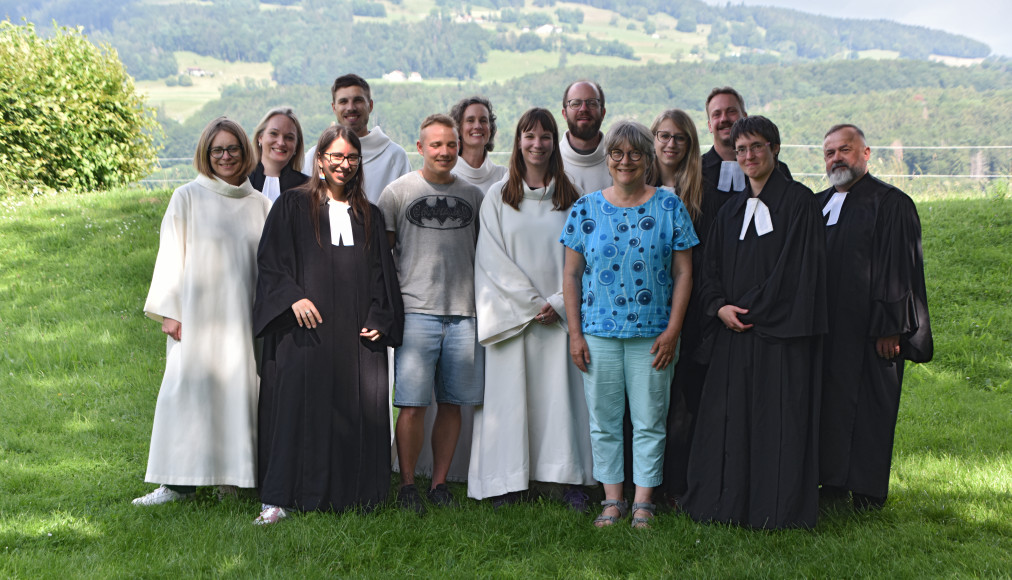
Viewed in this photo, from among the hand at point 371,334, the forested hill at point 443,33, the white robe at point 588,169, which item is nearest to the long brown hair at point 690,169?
the white robe at point 588,169

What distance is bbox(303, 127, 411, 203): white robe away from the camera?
6.26 metres

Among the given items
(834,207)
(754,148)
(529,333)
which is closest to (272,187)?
(529,333)

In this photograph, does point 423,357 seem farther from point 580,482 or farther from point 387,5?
point 387,5

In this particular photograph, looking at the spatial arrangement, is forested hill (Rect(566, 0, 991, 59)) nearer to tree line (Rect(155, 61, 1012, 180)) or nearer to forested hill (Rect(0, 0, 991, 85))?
forested hill (Rect(0, 0, 991, 85))

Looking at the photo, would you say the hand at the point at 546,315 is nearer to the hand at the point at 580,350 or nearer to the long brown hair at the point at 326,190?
the hand at the point at 580,350

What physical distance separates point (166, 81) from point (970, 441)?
283 feet

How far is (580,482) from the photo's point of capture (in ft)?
16.3

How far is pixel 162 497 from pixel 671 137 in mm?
3661

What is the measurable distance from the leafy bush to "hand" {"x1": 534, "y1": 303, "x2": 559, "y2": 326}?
11.2 metres

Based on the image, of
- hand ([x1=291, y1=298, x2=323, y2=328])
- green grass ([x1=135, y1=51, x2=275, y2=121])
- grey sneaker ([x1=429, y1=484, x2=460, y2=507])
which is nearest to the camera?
hand ([x1=291, y1=298, x2=323, y2=328])

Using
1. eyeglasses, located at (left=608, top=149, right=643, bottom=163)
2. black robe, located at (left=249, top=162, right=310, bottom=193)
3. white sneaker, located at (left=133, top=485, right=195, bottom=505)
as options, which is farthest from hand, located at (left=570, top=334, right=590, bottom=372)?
white sneaker, located at (left=133, top=485, right=195, bottom=505)

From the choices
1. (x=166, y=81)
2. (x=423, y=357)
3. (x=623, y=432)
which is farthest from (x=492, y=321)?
(x=166, y=81)

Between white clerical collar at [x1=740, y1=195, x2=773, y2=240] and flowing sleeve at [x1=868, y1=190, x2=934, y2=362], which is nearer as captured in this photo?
white clerical collar at [x1=740, y1=195, x2=773, y2=240]

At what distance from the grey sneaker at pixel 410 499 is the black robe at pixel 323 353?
5.0 inches
